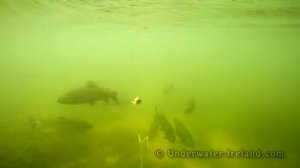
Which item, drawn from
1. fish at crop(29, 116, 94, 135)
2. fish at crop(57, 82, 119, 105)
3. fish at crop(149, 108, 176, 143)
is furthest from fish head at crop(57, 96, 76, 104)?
fish at crop(149, 108, 176, 143)

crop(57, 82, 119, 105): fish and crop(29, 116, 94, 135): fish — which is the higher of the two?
crop(57, 82, 119, 105): fish

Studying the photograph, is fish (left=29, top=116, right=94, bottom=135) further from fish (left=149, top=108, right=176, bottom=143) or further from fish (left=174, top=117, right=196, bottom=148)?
fish (left=174, top=117, right=196, bottom=148)

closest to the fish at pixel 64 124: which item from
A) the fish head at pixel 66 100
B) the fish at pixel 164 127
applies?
the fish head at pixel 66 100

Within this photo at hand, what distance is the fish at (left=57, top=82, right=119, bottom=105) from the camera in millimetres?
5934

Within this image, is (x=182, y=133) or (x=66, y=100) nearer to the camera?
(x=66, y=100)

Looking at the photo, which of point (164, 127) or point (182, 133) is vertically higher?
point (164, 127)

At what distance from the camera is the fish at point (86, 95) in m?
5.93

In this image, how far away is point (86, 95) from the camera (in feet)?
20.1

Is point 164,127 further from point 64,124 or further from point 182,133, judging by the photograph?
point 64,124

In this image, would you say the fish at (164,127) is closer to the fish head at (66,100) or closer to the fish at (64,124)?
the fish at (64,124)

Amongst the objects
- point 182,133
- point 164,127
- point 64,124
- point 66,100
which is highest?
point 66,100

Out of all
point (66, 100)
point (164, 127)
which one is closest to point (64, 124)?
point (66, 100)

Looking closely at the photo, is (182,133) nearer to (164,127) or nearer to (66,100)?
(164,127)

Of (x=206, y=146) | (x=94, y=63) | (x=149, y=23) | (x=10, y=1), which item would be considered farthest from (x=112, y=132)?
(x=94, y=63)
